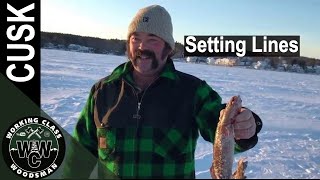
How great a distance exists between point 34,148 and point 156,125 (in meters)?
1.17

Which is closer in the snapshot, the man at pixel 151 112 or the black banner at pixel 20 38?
the man at pixel 151 112

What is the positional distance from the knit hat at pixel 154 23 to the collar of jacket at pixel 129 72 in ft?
0.47

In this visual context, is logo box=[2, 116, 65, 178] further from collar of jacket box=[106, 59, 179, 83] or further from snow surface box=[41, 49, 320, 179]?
snow surface box=[41, 49, 320, 179]

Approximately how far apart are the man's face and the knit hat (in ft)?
0.12

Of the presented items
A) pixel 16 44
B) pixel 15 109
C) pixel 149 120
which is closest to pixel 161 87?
pixel 149 120

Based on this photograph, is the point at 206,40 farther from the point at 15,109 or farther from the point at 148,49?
the point at 148,49

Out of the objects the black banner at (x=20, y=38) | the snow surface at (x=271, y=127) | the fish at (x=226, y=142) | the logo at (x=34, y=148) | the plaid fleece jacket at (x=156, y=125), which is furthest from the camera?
the snow surface at (x=271, y=127)

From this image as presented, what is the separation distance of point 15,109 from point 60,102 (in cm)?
449

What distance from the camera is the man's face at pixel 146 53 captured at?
8.31 feet

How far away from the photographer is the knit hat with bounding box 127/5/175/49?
8.41 feet

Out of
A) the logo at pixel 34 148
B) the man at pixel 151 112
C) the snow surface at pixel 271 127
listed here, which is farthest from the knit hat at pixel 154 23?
the snow surface at pixel 271 127

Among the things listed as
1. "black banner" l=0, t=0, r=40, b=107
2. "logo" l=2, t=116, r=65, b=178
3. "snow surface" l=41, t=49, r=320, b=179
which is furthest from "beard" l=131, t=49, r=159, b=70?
"snow surface" l=41, t=49, r=320, b=179

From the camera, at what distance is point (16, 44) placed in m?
3.45

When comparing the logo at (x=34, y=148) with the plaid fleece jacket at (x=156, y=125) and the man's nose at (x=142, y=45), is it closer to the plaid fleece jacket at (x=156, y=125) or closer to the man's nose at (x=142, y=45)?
the plaid fleece jacket at (x=156, y=125)
